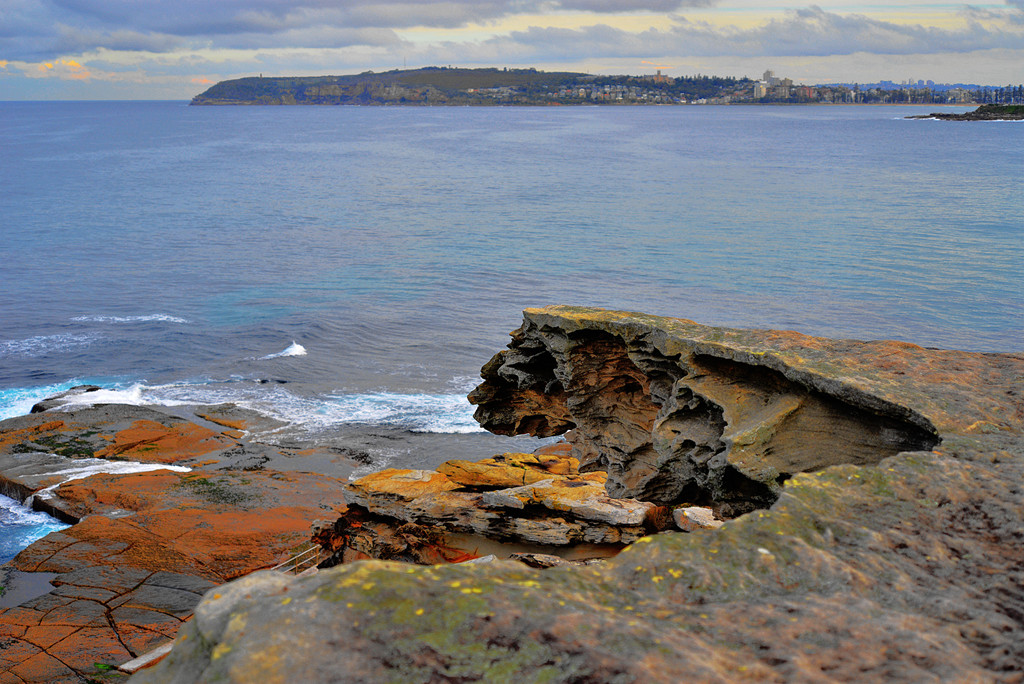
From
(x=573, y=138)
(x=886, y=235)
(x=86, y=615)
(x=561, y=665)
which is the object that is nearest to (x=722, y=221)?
(x=886, y=235)

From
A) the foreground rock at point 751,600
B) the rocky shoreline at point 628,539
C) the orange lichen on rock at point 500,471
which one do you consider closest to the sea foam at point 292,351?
the rocky shoreline at point 628,539

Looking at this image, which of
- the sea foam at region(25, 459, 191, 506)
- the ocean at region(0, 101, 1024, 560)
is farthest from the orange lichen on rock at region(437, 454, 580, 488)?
the sea foam at region(25, 459, 191, 506)

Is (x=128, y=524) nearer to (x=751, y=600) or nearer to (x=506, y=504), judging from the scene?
(x=506, y=504)

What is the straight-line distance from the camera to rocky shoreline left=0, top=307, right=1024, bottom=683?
6.44 meters

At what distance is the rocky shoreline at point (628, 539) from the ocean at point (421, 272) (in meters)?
6.85

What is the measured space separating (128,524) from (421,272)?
3783 cm

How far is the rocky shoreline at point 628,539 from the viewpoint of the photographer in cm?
644

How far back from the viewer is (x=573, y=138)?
609ft

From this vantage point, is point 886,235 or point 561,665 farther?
point 886,235

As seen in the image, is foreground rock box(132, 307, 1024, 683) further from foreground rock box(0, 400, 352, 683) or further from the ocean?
the ocean

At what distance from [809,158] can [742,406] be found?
132089mm

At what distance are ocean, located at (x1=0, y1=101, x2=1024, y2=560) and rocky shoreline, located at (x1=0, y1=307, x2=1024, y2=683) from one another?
6.85 m

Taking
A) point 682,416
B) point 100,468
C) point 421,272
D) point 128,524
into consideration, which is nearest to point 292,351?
point 100,468

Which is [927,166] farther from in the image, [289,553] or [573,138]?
[289,553]
